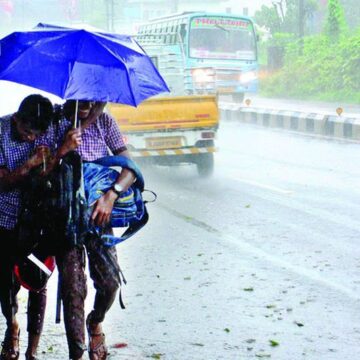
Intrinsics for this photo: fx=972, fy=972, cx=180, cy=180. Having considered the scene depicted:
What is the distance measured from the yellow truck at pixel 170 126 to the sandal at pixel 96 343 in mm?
8341

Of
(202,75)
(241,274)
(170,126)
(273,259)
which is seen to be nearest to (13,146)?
(241,274)

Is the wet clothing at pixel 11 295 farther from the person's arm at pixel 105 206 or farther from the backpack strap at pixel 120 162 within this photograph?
the backpack strap at pixel 120 162

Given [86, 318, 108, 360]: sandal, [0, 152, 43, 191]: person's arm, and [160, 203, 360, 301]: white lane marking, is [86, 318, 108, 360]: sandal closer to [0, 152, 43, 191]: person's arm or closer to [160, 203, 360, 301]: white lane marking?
[0, 152, 43, 191]: person's arm

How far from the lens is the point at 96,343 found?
480 cm

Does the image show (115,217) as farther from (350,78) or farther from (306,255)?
(350,78)

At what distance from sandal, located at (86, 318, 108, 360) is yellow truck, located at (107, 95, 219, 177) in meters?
8.34

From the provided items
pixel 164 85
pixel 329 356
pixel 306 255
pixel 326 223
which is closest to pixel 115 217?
pixel 164 85

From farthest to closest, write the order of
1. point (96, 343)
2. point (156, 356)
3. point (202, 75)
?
point (202, 75)
point (156, 356)
point (96, 343)

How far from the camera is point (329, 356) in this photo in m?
5.27

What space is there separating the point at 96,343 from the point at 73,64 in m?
1.41

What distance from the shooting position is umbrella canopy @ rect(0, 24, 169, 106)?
4.29m

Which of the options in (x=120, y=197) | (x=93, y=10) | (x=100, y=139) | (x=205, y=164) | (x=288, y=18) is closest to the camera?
(x=120, y=197)

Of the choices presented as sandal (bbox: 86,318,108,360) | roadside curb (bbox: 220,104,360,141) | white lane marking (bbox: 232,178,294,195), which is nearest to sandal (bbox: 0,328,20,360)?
sandal (bbox: 86,318,108,360)

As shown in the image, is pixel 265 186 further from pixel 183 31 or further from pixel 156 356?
pixel 183 31
